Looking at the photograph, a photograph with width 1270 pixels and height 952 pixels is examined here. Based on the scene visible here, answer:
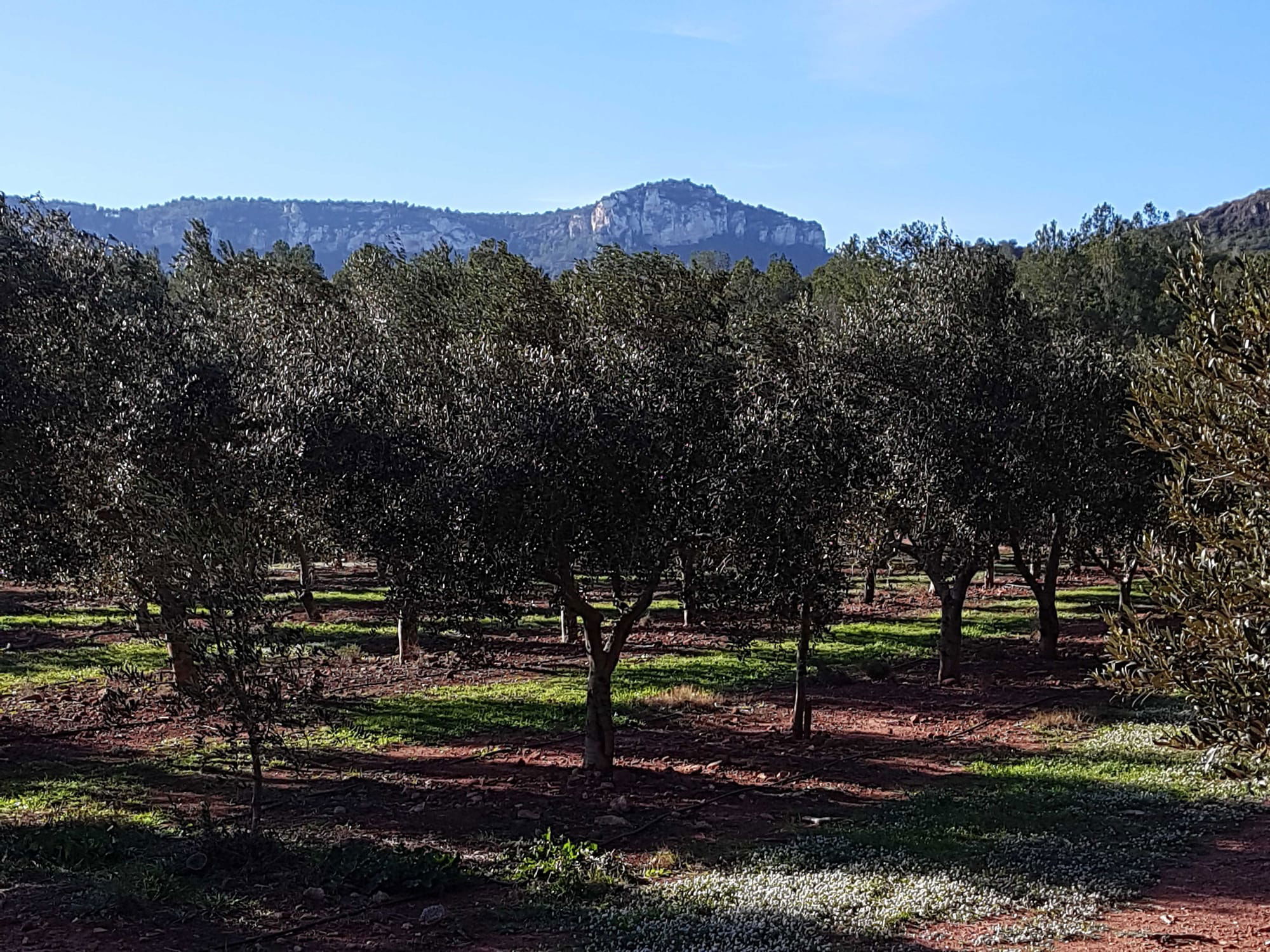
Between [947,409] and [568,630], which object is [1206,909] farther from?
[568,630]

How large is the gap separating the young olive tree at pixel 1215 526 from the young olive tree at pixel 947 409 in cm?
1262

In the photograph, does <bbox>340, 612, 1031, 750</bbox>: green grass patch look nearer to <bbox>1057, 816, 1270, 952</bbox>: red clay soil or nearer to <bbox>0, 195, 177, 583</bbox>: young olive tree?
<bbox>0, 195, 177, 583</bbox>: young olive tree

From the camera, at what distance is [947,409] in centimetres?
2439

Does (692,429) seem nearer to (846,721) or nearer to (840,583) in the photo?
(840,583)

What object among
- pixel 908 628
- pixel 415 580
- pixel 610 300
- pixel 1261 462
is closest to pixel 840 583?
pixel 415 580

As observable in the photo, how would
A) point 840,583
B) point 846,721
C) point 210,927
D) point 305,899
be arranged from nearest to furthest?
point 210,927 → point 305,899 → point 840,583 → point 846,721

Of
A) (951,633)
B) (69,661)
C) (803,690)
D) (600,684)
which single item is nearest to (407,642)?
(69,661)

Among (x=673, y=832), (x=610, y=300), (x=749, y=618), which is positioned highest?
(x=610, y=300)

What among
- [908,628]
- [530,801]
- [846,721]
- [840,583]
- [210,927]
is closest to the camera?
[210,927]

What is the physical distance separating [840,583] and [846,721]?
5838 mm

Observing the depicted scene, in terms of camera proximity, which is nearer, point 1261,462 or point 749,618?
point 1261,462

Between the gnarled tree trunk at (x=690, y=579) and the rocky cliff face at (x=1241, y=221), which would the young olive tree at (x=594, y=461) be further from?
the rocky cliff face at (x=1241, y=221)

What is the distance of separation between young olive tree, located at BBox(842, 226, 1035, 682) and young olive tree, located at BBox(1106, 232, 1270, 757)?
12.6m

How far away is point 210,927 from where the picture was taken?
12.1 m
